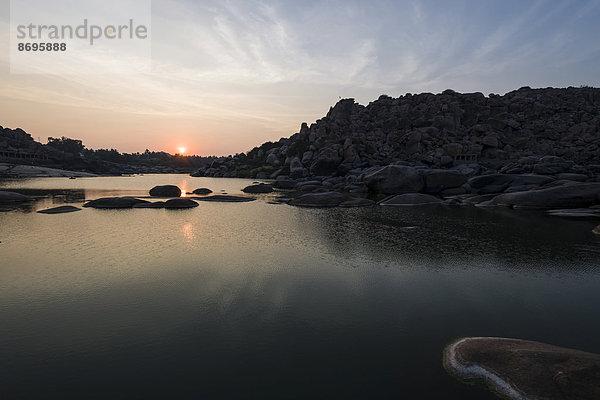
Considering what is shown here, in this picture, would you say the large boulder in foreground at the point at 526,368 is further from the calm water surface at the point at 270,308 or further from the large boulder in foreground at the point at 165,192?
the large boulder in foreground at the point at 165,192

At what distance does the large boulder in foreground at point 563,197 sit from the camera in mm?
27969

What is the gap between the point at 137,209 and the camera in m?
27.2

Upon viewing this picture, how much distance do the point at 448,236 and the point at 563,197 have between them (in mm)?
18918

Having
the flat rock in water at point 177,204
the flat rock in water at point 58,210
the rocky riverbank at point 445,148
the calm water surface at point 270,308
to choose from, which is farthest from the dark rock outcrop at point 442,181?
the flat rock in water at point 58,210

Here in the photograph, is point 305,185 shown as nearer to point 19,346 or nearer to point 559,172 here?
point 559,172

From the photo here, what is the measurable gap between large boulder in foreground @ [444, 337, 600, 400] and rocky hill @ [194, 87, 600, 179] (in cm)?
5770

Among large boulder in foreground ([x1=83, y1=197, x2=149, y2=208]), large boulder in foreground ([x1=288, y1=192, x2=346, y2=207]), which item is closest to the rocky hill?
large boulder in foreground ([x1=288, y1=192, x2=346, y2=207])

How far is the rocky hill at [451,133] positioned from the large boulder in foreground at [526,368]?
57.7 metres

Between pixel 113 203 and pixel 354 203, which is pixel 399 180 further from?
pixel 113 203

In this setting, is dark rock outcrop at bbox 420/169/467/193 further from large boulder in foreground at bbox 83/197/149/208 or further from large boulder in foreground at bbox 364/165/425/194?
large boulder in foreground at bbox 83/197/149/208

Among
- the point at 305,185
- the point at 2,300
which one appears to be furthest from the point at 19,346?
the point at 305,185

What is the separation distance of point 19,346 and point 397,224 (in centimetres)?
A: 1985

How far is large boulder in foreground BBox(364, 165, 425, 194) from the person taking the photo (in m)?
42.2

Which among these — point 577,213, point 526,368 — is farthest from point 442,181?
point 526,368
